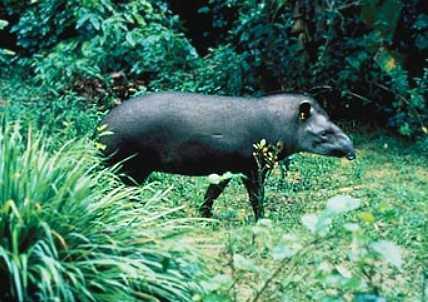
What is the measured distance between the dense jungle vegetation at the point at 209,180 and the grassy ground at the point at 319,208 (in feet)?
0.07

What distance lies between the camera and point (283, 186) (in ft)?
26.0

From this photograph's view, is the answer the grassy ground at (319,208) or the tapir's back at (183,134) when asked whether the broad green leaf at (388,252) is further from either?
the tapir's back at (183,134)

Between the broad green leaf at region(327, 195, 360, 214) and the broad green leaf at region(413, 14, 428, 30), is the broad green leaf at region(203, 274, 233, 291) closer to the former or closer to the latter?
the broad green leaf at region(327, 195, 360, 214)

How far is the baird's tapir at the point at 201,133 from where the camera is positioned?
6.48m

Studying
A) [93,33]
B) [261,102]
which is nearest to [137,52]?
[93,33]

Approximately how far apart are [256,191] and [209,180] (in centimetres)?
226

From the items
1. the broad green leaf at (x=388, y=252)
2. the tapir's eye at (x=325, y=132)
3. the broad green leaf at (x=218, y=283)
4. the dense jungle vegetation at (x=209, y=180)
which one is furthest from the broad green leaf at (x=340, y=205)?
the tapir's eye at (x=325, y=132)

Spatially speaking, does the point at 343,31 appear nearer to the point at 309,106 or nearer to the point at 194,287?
the point at 309,106

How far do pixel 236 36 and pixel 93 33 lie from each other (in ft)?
5.63

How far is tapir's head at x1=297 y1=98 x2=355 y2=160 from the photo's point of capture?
6.80m

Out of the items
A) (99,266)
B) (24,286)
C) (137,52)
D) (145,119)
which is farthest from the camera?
(137,52)

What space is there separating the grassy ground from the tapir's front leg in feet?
0.35

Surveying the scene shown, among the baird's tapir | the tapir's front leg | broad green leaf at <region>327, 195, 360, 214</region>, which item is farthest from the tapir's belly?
broad green leaf at <region>327, 195, 360, 214</region>

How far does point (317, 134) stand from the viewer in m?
6.88
